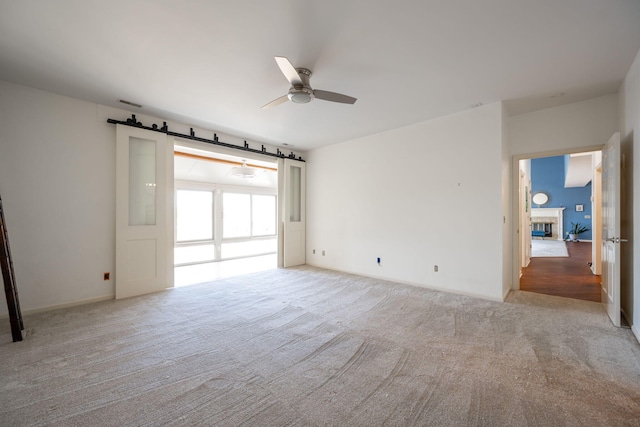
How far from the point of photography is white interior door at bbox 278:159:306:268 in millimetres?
5883

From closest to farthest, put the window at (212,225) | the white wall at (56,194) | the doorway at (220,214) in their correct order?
the white wall at (56,194), the doorway at (220,214), the window at (212,225)

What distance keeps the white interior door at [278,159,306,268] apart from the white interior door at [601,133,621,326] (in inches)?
196

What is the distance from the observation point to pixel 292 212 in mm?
6168

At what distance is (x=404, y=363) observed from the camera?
209 centimetres

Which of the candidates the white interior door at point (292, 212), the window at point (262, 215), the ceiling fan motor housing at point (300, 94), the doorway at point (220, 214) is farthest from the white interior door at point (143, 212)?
the window at point (262, 215)

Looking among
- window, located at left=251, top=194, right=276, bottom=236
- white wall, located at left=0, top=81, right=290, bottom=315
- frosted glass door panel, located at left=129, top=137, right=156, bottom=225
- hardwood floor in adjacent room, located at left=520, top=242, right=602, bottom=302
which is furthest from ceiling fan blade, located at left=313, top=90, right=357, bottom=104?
window, located at left=251, top=194, right=276, bottom=236

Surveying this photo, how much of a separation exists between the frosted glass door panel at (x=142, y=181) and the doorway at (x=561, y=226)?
597cm

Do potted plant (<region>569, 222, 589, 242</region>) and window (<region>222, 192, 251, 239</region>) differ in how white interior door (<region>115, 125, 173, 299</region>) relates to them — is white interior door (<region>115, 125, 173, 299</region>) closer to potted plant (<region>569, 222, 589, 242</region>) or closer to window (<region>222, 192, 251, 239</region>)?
window (<region>222, 192, 251, 239</region>)

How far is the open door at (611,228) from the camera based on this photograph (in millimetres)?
2684

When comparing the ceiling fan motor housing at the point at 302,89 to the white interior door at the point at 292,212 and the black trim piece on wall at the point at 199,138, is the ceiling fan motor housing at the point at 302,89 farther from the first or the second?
the white interior door at the point at 292,212

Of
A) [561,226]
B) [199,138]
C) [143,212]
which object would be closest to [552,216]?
[561,226]

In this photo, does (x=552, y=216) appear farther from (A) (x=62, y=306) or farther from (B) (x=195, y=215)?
(A) (x=62, y=306)

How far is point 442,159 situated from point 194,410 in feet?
13.9

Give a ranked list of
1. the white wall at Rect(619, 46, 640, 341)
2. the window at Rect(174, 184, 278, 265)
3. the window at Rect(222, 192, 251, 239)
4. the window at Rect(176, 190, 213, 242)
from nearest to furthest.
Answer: the white wall at Rect(619, 46, 640, 341) → the window at Rect(174, 184, 278, 265) → the window at Rect(176, 190, 213, 242) → the window at Rect(222, 192, 251, 239)
